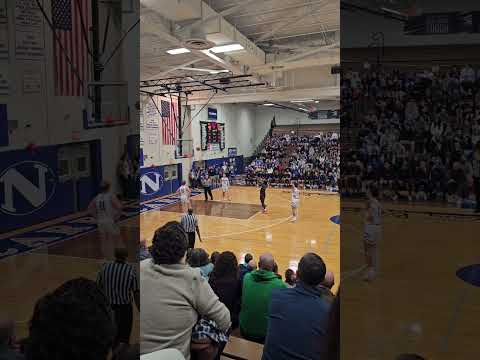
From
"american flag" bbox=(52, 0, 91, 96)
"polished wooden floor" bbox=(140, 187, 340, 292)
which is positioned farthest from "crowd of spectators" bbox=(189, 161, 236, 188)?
"american flag" bbox=(52, 0, 91, 96)

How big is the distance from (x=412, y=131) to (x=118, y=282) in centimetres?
137

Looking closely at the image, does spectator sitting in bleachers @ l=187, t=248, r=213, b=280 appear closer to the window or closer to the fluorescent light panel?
the window

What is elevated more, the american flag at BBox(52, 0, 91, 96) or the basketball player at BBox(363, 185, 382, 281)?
the american flag at BBox(52, 0, 91, 96)

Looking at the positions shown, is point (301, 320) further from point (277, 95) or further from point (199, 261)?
point (277, 95)

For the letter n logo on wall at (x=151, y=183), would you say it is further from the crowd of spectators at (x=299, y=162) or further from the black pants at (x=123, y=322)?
the black pants at (x=123, y=322)

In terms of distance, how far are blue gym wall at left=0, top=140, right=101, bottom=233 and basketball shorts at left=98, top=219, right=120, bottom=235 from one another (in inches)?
3.6

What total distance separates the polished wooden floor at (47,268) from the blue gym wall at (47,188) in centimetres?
11

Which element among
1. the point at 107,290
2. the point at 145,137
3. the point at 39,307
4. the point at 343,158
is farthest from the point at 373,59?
the point at 145,137

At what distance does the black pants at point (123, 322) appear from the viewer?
1.34 m

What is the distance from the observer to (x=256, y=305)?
2723 mm

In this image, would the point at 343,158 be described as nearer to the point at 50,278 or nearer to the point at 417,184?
the point at 417,184

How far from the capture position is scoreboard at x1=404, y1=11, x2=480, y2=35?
1.56 meters

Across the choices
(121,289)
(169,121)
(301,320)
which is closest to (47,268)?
(121,289)

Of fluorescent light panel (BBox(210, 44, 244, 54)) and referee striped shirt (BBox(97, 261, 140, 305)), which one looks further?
fluorescent light panel (BBox(210, 44, 244, 54))
